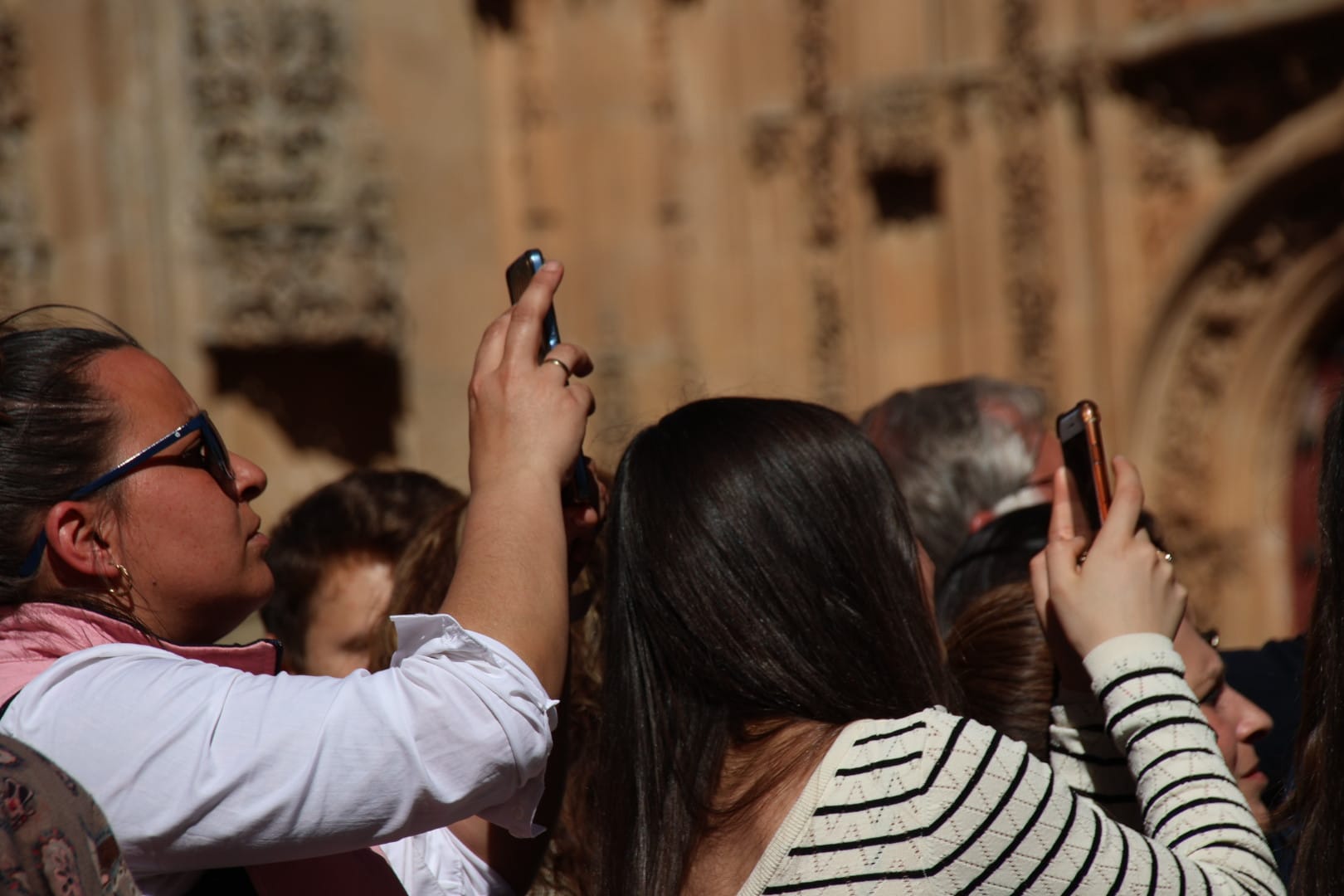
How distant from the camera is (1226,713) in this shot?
177 centimetres

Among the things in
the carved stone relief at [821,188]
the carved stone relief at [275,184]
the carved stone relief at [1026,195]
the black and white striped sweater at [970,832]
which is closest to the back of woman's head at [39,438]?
the black and white striped sweater at [970,832]

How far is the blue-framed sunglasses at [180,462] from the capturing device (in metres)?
1.25

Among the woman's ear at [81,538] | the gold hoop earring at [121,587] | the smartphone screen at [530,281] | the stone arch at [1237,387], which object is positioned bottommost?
the stone arch at [1237,387]

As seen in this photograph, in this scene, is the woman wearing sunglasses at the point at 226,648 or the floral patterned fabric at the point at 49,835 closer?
the floral patterned fabric at the point at 49,835

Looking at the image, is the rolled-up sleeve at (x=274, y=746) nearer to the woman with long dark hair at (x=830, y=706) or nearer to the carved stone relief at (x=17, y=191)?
the woman with long dark hair at (x=830, y=706)

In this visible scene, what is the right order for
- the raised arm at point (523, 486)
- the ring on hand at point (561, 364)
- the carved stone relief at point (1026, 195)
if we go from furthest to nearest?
the carved stone relief at point (1026, 195) → the ring on hand at point (561, 364) → the raised arm at point (523, 486)

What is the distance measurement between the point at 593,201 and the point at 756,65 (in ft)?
3.19

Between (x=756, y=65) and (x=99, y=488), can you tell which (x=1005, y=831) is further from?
(x=756, y=65)

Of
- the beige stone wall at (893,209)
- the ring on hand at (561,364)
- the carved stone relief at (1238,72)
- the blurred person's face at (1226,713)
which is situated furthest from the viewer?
the carved stone relief at (1238,72)

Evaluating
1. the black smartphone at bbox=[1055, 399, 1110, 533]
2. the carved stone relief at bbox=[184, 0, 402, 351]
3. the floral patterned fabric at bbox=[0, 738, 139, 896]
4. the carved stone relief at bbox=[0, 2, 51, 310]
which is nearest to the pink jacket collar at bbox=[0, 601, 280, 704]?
the floral patterned fabric at bbox=[0, 738, 139, 896]

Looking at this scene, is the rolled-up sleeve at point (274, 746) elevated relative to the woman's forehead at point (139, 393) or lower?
lower

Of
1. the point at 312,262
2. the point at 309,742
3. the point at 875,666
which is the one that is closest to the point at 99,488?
the point at 309,742

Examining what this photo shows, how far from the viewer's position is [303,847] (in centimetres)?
114

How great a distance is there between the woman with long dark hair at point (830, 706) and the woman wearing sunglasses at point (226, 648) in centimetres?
12
